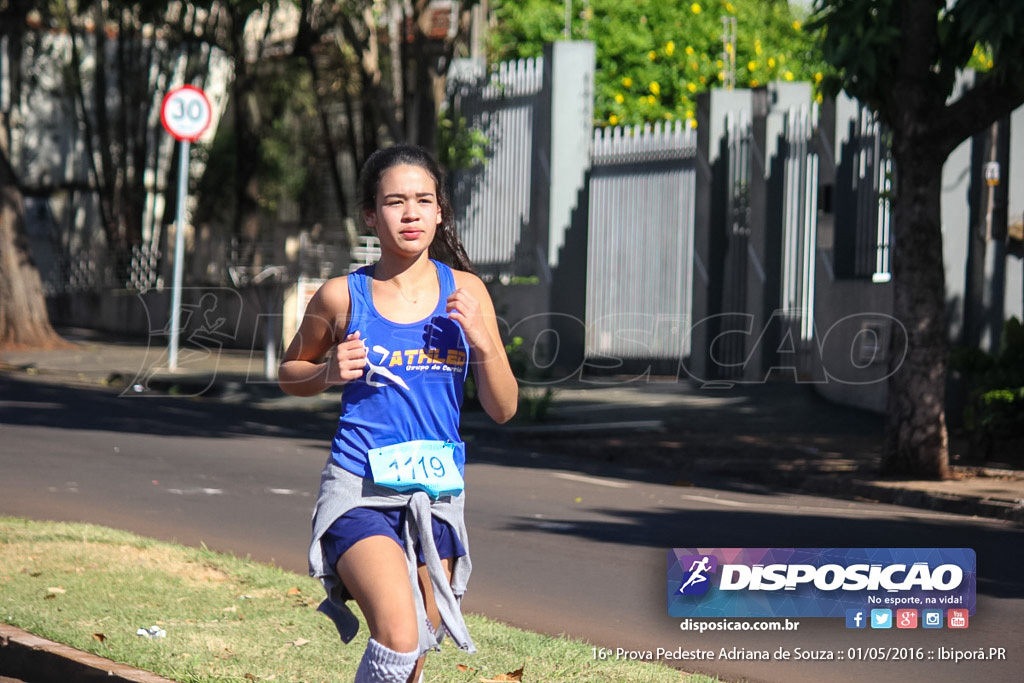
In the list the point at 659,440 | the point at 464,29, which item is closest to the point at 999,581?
the point at 659,440

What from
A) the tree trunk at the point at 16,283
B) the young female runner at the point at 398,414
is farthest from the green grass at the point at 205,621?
the tree trunk at the point at 16,283

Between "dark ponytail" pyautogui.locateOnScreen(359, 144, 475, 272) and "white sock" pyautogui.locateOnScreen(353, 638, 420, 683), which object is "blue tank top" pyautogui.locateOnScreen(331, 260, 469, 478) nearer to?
"dark ponytail" pyautogui.locateOnScreen(359, 144, 475, 272)

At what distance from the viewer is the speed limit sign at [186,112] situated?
20.2m

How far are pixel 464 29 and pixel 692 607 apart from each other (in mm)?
18002

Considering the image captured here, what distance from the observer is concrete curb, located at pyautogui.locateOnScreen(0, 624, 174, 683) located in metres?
4.99

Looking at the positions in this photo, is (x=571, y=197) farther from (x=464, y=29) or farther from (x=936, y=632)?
(x=936, y=632)

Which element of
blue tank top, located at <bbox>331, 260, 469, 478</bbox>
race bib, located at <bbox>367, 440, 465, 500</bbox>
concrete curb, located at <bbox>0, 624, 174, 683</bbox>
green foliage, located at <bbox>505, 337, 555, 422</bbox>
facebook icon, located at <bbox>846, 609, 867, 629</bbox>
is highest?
blue tank top, located at <bbox>331, 260, 469, 478</bbox>

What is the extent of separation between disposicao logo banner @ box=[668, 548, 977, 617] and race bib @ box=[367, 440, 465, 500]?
4.53ft

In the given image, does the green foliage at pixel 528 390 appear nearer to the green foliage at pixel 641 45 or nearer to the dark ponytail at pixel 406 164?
the dark ponytail at pixel 406 164

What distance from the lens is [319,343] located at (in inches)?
157


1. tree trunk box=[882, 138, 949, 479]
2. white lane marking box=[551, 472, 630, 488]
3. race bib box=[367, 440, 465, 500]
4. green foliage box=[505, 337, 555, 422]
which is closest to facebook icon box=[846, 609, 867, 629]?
race bib box=[367, 440, 465, 500]

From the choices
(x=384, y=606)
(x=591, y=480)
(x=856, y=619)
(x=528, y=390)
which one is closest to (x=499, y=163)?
(x=528, y=390)

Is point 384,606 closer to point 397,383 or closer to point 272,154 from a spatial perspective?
point 397,383

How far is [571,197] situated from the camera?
72.3 feet
